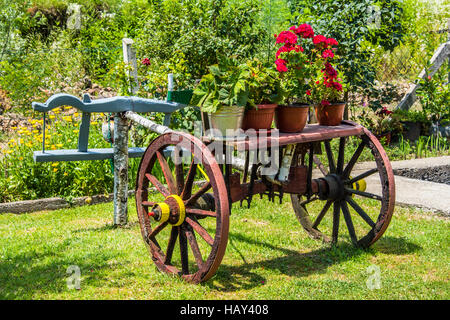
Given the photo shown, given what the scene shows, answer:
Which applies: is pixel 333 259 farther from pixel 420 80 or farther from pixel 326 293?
pixel 420 80

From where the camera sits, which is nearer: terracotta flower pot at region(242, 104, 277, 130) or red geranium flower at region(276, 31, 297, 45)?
terracotta flower pot at region(242, 104, 277, 130)

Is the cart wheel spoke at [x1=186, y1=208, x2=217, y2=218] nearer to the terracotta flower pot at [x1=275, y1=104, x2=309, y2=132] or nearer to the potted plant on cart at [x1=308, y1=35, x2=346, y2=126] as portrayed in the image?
the terracotta flower pot at [x1=275, y1=104, x2=309, y2=132]

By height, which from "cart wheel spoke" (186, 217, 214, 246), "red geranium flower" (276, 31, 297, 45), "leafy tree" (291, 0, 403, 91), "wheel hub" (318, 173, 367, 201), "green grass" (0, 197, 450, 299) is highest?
"leafy tree" (291, 0, 403, 91)

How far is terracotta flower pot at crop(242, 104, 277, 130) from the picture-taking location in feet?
11.5

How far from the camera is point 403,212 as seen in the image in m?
5.32

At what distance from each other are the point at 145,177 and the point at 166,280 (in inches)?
28.7

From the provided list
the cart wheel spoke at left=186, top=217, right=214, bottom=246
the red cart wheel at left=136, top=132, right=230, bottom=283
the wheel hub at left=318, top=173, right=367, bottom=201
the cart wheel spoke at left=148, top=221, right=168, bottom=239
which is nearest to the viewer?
the red cart wheel at left=136, top=132, right=230, bottom=283

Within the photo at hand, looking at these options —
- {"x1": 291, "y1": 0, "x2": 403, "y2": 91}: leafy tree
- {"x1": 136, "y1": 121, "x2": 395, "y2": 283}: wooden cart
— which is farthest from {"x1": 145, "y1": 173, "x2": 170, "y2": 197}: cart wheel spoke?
{"x1": 291, "y1": 0, "x2": 403, "y2": 91}: leafy tree

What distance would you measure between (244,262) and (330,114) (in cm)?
128

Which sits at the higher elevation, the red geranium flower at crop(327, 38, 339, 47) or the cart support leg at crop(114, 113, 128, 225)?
the red geranium flower at crop(327, 38, 339, 47)

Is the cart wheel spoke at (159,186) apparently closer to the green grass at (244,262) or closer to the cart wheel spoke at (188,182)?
the cart wheel spoke at (188,182)

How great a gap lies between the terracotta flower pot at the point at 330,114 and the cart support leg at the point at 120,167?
1.70 m

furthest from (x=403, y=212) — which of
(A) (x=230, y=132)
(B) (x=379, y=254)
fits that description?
(A) (x=230, y=132)

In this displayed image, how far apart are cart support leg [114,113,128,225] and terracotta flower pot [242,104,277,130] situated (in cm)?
156
